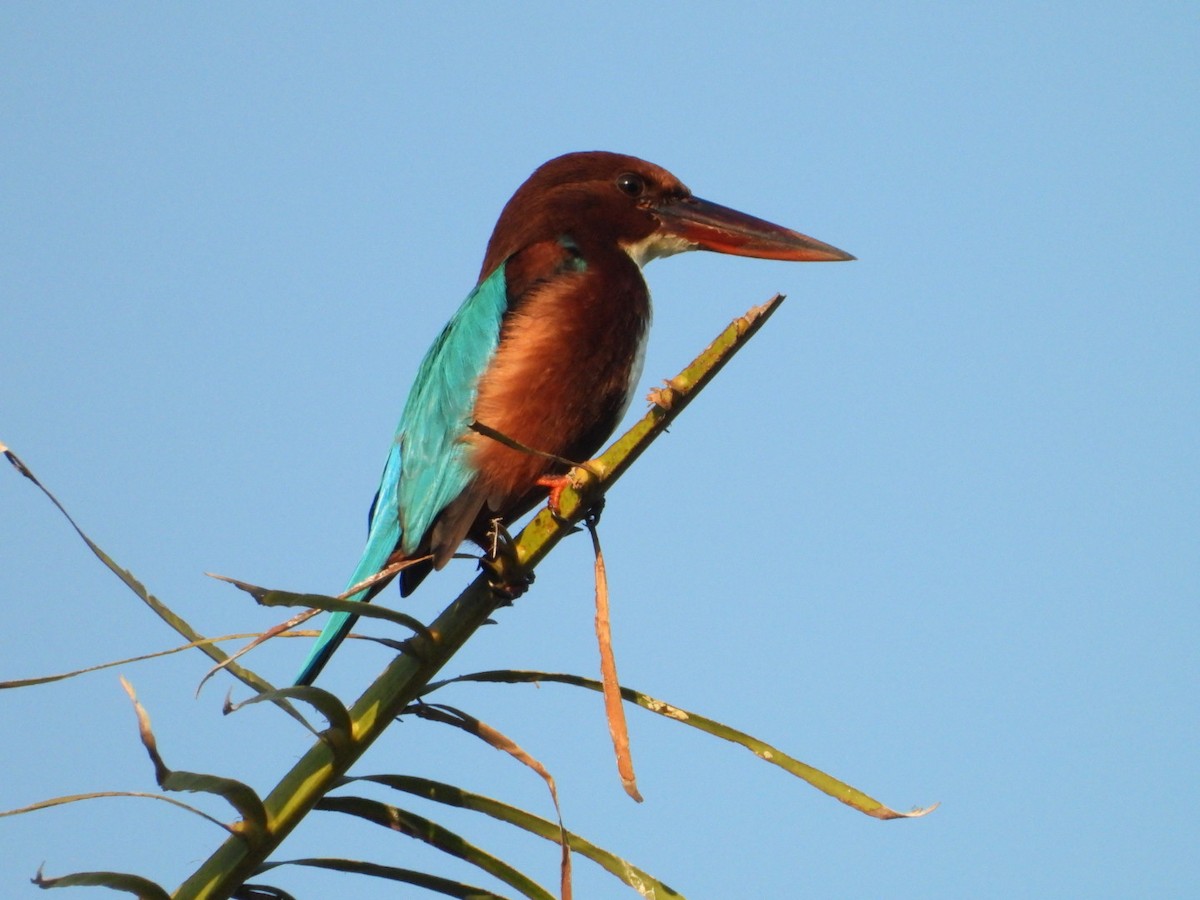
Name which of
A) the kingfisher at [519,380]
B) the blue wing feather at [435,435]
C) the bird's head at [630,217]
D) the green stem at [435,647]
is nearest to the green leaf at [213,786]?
the green stem at [435,647]

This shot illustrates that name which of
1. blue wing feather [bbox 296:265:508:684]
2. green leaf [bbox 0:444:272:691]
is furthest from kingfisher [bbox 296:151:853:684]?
green leaf [bbox 0:444:272:691]

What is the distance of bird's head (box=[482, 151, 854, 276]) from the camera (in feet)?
14.5

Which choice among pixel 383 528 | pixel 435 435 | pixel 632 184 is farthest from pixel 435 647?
pixel 632 184

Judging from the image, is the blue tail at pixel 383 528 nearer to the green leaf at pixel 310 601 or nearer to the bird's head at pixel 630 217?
the bird's head at pixel 630 217

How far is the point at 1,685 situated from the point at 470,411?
2107 mm

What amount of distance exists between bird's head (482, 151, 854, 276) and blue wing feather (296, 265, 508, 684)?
1.23 feet

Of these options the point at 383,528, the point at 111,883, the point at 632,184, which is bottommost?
the point at 111,883

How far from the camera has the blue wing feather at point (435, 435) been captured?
3662 mm

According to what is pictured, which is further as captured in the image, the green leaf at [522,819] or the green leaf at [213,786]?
the green leaf at [522,819]

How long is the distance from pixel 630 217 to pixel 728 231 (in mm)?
348

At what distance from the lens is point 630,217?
462cm

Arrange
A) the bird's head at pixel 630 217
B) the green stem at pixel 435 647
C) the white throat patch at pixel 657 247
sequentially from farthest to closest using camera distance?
the white throat patch at pixel 657 247, the bird's head at pixel 630 217, the green stem at pixel 435 647

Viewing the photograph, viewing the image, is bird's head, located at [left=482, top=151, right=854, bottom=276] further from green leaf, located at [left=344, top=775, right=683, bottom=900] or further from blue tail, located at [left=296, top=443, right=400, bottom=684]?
green leaf, located at [left=344, top=775, right=683, bottom=900]

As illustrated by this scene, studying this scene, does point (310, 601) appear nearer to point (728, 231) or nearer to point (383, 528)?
point (383, 528)
